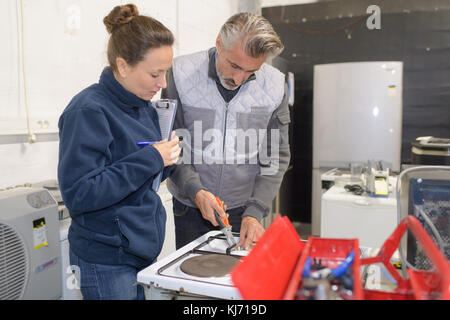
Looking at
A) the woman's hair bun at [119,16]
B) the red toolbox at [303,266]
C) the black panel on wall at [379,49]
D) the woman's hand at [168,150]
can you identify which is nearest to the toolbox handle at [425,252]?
the red toolbox at [303,266]

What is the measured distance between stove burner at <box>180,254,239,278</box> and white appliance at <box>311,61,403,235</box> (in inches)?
108

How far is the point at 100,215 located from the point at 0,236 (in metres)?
0.32

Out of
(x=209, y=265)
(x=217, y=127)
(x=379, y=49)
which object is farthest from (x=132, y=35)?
(x=379, y=49)

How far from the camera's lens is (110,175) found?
96 centimetres

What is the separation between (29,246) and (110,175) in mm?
475

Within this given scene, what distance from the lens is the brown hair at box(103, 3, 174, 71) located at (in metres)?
1.04

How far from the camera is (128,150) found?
1.05 m

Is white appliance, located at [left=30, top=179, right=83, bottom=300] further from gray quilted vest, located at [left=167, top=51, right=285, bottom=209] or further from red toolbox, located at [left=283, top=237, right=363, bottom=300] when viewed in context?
red toolbox, located at [left=283, top=237, right=363, bottom=300]

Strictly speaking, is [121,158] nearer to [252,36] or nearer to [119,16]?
[119,16]

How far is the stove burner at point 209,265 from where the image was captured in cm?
90

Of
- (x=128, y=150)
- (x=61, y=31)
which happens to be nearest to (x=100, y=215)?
(x=128, y=150)

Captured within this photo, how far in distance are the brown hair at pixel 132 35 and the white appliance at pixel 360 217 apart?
1536 millimetres

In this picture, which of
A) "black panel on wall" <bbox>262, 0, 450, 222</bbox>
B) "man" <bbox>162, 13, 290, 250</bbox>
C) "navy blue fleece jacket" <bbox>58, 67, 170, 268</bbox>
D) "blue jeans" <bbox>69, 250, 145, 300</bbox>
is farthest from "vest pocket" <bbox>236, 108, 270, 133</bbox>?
"black panel on wall" <bbox>262, 0, 450, 222</bbox>

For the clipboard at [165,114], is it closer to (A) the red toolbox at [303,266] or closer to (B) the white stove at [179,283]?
(B) the white stove at [179,283]
